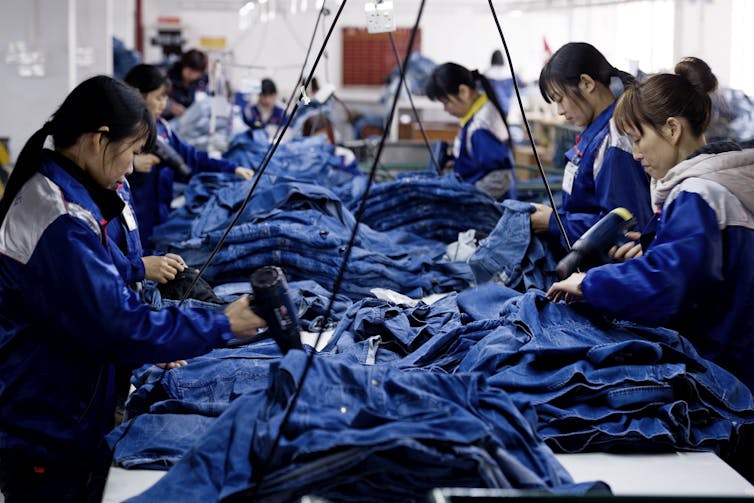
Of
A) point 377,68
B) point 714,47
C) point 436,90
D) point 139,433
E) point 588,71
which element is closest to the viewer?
point 139,433

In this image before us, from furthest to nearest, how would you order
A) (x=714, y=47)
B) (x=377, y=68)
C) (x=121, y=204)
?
1. (x=377, y=68)
2. (x=714, y=47)
3. (x=121, y=204)

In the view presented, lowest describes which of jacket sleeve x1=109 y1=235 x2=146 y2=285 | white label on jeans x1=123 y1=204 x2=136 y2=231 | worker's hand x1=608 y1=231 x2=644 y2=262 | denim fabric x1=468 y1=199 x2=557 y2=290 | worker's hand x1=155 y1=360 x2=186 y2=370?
worker's hand x1=155 y1=360 x2=186 y2=370

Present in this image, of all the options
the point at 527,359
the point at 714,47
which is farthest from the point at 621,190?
the point at 714,47

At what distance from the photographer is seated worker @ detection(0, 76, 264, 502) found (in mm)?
2189

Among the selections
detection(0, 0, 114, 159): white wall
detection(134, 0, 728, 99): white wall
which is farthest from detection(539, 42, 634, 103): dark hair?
detection(134, 0, 728, 99): white wall

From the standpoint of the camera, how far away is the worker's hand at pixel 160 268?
304cm

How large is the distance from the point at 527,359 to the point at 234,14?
16.2m

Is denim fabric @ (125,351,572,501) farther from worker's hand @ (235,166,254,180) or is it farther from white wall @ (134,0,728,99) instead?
white wall @ (134,0,728,99)

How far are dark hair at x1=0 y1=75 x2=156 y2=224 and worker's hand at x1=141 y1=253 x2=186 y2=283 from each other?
70 cm

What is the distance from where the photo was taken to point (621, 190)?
3.33m

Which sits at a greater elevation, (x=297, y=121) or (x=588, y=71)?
(x=588, y=71)

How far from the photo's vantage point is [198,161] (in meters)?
5.45

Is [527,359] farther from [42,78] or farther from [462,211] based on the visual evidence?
[42,78]

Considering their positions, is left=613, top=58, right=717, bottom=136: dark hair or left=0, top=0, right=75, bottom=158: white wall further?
left=0, top=0, right=75, bottom=158: white wall
